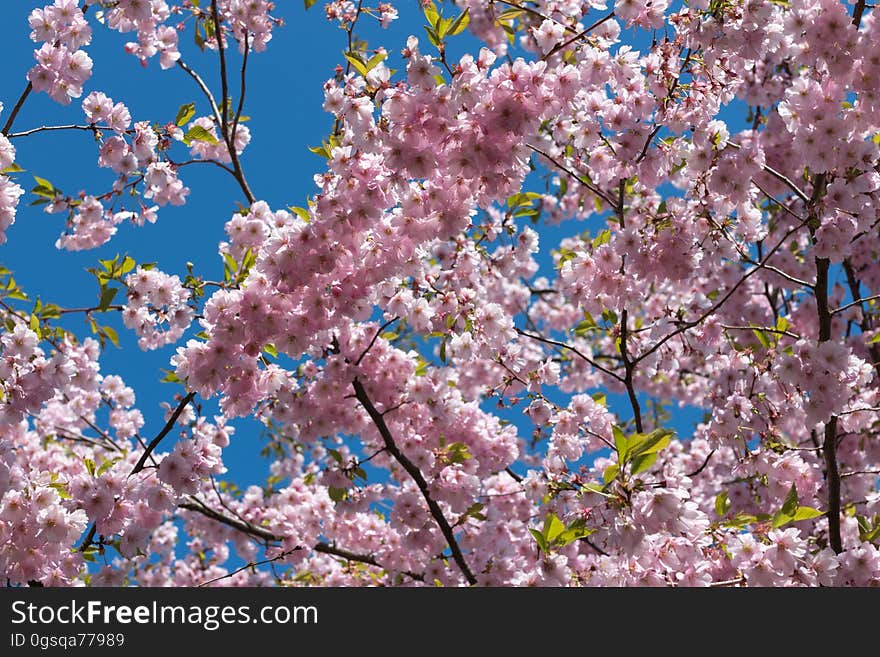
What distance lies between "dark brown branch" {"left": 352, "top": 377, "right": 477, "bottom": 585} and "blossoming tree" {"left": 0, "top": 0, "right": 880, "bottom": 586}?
21mm

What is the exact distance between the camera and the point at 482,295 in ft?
18.8

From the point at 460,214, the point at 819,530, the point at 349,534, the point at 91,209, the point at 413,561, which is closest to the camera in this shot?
the point at 460,214

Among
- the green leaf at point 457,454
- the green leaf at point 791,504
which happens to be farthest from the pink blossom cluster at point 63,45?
the green leaf at point 791,504

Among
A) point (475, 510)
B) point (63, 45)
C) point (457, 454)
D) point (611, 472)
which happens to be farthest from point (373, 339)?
point (63, 45)

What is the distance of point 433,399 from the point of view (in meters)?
5.33

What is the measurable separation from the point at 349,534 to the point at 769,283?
424cm

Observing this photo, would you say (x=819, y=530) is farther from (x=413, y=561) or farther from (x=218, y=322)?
(x=218, y=322)

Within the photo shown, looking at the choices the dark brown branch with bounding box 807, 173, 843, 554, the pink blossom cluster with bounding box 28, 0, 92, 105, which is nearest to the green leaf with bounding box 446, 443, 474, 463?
the dark brown branch with bounding box 807, 173, 843, 554

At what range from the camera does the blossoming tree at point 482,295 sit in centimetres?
342

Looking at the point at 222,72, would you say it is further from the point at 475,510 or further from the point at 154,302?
the point at 475,510

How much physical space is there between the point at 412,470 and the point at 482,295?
145 cm

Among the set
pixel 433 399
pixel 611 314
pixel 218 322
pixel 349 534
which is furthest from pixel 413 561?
pixel 218 322

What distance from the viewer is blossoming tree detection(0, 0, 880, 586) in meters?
3.42

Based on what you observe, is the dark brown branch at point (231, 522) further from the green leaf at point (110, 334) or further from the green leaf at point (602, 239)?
the green leaf at point (602, 239)
